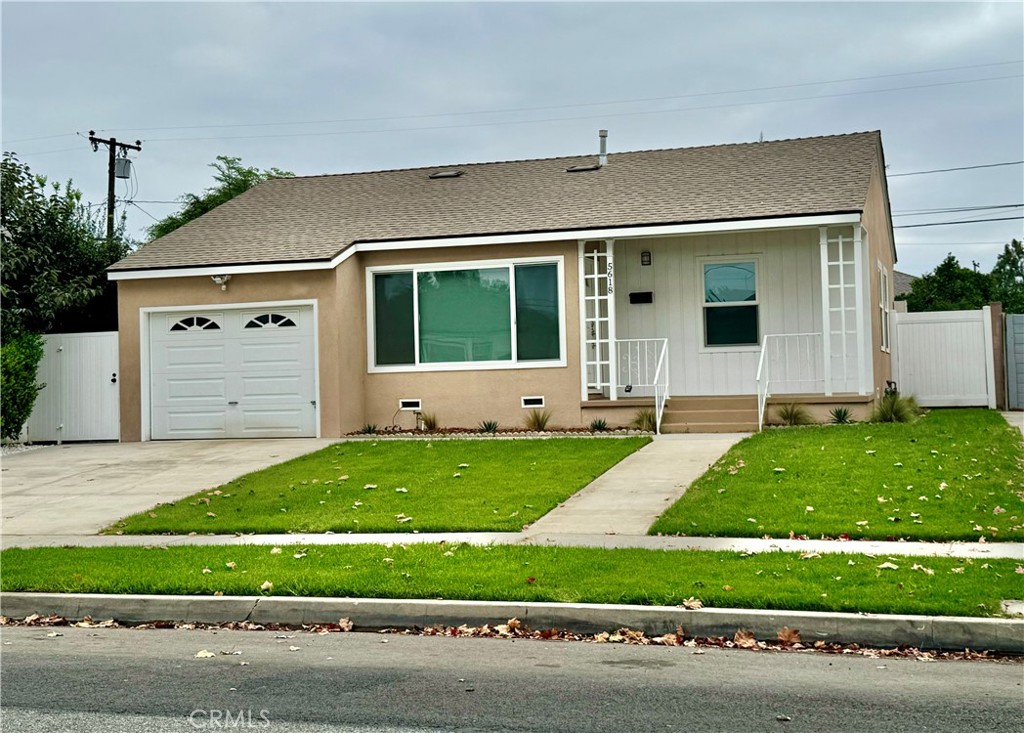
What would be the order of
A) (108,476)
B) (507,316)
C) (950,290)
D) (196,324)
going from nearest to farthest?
(108,476), (507,316), (196,324), (950,290)

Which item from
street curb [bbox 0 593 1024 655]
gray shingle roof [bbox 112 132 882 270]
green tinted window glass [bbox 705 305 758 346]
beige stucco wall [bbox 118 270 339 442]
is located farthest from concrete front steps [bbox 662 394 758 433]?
street curb [bbox 0 593 1024 655]

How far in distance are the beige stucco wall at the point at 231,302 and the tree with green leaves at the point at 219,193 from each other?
45.0 feet

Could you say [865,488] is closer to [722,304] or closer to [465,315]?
[722,304]

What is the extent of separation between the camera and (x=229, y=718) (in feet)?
18.0

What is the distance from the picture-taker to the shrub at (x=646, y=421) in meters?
17.6

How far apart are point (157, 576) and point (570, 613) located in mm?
3576

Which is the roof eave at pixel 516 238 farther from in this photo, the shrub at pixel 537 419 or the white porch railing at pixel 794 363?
the shrub at pixel 537 419

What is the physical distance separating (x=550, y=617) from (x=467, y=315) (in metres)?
11.9

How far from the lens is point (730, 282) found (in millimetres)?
19234

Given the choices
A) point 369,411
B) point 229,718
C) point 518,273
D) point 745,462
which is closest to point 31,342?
point 369,411

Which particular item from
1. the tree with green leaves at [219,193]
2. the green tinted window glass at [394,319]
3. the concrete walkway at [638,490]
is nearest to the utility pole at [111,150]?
the tree with green leaves at [219,193]

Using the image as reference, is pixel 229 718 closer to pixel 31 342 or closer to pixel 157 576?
pixel 157 576

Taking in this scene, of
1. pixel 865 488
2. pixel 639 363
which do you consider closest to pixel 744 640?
pixel 865 488

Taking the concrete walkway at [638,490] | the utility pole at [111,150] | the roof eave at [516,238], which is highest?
the utility pole at [111,150]
